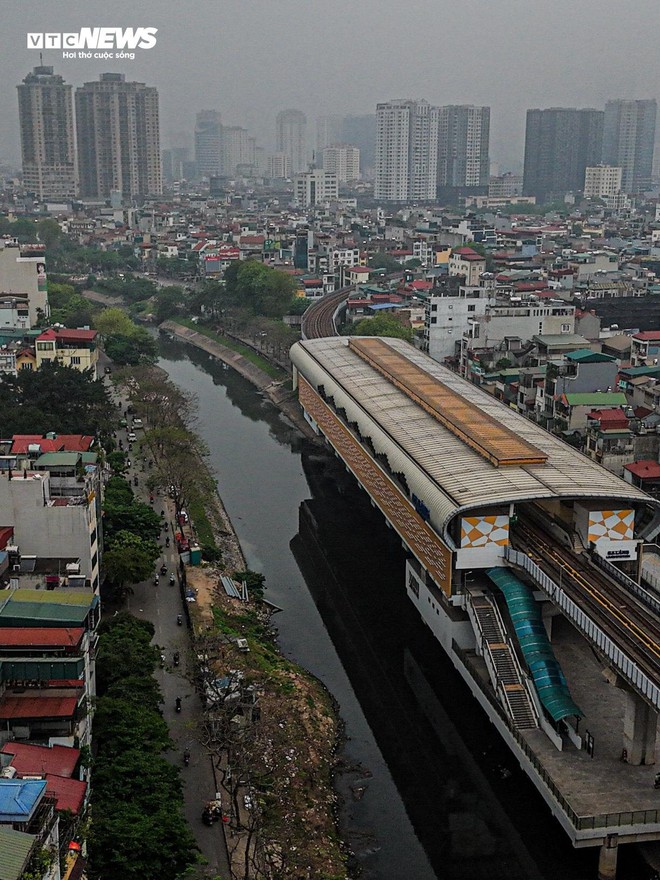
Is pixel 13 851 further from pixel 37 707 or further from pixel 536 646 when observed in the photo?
pixel 536 646

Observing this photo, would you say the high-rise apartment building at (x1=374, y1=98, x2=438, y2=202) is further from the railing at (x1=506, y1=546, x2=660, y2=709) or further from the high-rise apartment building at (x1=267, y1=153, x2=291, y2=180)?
the railing at (x1=506, y1=546, x2=660, y2=709)

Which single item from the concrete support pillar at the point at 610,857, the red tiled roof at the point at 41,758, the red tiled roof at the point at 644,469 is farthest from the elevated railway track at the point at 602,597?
the red tiled roof at the point at 41,758

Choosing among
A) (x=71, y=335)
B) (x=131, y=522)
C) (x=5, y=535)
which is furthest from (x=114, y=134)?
(x=5, y=535)

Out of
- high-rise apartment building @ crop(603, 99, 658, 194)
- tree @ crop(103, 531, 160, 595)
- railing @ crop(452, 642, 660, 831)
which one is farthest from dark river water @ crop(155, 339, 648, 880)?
high-rise apartment building @ crop(603, 99, 658, 194)

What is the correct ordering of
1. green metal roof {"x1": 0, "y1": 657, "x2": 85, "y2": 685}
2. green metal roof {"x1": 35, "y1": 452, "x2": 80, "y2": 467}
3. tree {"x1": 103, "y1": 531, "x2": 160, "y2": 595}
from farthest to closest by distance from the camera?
tree {"x1": 103, "y1": 531, "x2": 160, "y2": 595}
green metal roof {"x1": 35, "y1": 452, "x2": 80, "y2": 467}
green metal roof {"x1": 0, "y1": 657, "x2": 85, "y2": 685}

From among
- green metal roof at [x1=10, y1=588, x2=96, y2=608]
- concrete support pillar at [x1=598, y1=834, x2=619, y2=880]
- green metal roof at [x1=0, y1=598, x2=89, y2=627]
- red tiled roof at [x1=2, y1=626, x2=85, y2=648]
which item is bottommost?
concrete support pillar at [x1=598, y1=834, x2=619, y2=880]

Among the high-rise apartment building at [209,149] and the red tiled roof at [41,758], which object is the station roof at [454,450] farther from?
the high-rise apartment building at [209,149]

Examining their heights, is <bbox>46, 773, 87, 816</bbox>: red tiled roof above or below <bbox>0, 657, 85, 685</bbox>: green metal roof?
below

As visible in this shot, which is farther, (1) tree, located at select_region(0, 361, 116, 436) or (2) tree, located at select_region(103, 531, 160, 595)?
(1) tree, located at select_region(0, 361, 116, 436)
